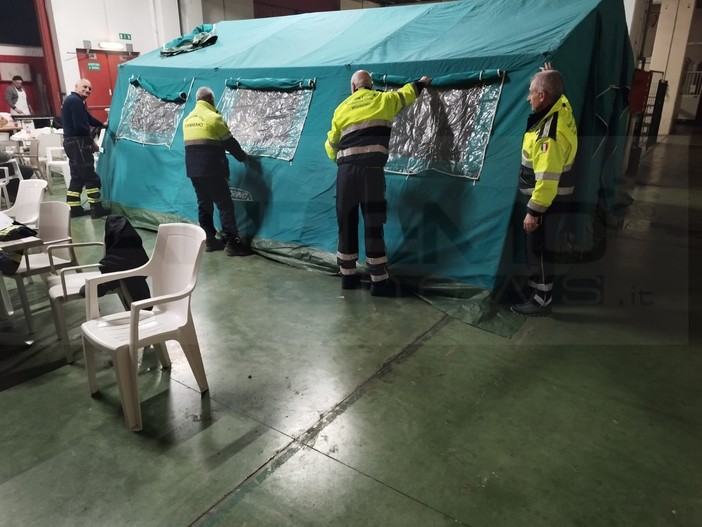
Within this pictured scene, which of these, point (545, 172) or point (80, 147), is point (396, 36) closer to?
point (545, 172)

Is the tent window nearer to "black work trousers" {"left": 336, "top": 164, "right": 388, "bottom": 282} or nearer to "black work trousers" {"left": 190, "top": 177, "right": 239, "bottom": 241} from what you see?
"black work trousers" {"left": 336, "top": 164, "right": 388, "bottom": 282}

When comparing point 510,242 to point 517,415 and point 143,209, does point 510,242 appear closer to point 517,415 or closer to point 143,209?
point 517,415

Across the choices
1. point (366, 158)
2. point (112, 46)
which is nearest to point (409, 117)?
point (366, 158)

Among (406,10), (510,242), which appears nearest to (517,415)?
(510,242)

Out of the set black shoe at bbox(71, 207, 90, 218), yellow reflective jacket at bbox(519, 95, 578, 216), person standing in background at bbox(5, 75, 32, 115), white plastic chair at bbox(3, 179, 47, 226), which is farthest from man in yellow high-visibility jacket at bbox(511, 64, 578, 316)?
person standing in background at bbox(5, 75, 32, 115)

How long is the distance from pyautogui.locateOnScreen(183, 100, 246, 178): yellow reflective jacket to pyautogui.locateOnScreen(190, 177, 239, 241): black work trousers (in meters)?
0.10

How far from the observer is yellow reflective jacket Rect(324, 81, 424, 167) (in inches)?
138

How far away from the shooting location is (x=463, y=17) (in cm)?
425

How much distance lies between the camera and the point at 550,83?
3041 mm

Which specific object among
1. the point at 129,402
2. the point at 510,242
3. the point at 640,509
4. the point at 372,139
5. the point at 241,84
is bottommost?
the point at 640,509

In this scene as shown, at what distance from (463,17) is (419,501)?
389 cm

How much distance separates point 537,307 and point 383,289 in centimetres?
113

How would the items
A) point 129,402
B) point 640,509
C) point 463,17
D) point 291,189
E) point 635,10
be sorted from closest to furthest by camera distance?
1. point 640,509
2. point 129,402
3. point 463,17
4. point 291,189
5. point 635,10

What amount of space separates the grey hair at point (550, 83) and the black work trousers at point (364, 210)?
1.19m
